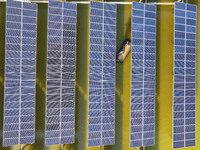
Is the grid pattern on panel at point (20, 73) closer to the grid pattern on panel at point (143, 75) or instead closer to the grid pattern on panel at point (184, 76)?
the grid pattern on panel at point (143, 75)

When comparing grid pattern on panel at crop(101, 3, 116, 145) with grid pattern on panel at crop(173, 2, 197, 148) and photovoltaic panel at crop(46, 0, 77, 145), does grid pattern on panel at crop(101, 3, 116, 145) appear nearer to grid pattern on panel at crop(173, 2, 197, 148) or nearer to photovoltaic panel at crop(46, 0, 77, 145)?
photovoltaic panel at crop(46, 0, 77, 145)

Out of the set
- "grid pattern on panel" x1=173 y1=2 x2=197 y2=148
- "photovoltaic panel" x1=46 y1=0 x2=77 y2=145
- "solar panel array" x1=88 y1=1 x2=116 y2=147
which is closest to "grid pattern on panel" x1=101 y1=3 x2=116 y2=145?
"solar panel array" x1=88 y1=1 x2=116 y2=147

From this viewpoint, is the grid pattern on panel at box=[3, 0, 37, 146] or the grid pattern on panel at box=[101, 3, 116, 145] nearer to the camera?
the grid pattern on panel at box=[3, 0, 37, 146]

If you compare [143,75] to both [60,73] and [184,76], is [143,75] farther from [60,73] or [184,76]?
[60,73]

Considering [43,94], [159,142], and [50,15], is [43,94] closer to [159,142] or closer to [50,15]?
[50,15]

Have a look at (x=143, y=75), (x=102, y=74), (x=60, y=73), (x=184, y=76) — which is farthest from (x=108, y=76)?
(x=184, y=76)

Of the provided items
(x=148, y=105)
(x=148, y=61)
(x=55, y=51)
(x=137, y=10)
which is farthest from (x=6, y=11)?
(x=148, y=105)

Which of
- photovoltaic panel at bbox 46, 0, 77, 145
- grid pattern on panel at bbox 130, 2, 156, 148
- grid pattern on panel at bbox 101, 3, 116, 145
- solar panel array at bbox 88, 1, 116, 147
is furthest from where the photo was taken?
grid pattern on panel at bbox 130, 2, 156, 148
